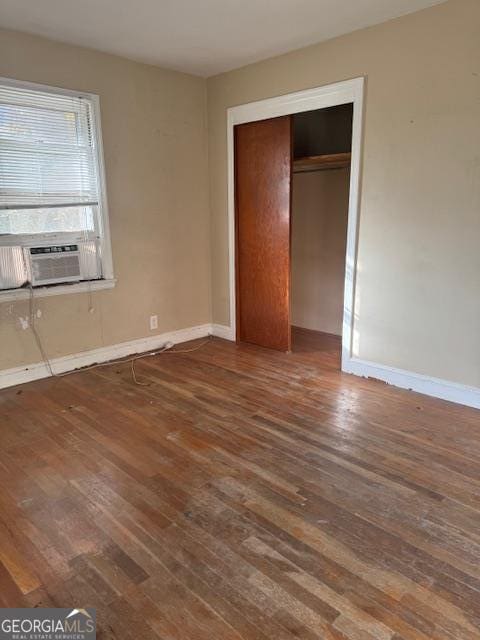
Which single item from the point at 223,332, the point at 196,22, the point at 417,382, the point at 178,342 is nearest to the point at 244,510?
the point at 417,382

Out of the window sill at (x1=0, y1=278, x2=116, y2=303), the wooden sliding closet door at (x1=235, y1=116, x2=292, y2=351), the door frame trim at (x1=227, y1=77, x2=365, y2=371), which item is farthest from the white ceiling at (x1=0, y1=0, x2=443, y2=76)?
the window sill at (x1=0, y1=278, x2=116, y2=303)

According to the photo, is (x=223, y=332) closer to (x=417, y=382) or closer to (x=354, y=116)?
(x=417, y=382)

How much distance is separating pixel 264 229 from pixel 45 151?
1.95 metres

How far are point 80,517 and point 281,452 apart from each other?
1.11 meters

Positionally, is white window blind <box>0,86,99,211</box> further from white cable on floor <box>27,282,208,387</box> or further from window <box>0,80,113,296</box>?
white cable on floor <box>27,282,208,387</box>

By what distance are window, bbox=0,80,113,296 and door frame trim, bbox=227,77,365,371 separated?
1.30 meters

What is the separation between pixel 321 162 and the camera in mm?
4133

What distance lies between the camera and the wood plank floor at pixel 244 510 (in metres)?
1.56

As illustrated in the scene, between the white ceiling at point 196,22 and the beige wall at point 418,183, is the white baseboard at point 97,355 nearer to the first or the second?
the beige wall at point 418,183

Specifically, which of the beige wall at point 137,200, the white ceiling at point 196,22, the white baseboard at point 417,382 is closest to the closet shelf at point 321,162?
the white ceiling at point 196,22

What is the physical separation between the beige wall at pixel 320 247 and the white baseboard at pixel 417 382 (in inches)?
43.1

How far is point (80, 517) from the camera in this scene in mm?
2018

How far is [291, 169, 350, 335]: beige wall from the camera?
452 cm

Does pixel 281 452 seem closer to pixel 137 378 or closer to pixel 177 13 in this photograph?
pixel 137 378
